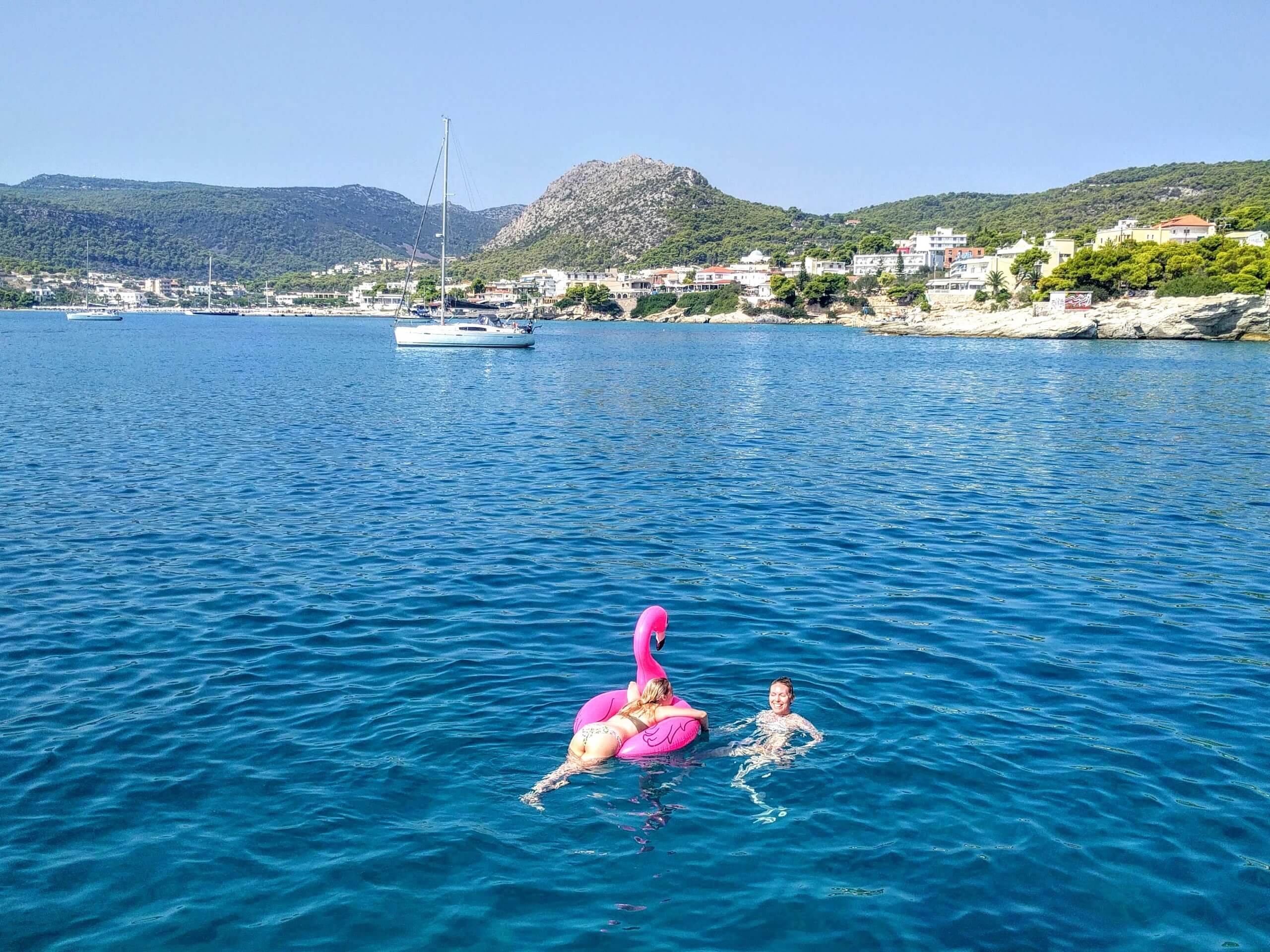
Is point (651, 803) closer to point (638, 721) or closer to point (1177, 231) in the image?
point (638, 721)

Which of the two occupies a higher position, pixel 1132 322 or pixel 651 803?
pixel 1132 322

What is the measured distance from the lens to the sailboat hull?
81.2 meters

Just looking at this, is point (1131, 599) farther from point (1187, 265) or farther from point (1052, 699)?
point (1187, 265)

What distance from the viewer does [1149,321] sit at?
100m

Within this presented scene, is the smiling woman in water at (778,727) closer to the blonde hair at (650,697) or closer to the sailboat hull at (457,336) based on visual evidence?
the blonde hair at (650,697)

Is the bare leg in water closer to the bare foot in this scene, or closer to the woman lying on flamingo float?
the woman lying on flamingo float

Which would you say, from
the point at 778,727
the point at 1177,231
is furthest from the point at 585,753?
the point at 1177,231

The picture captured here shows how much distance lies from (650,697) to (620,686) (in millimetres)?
1949

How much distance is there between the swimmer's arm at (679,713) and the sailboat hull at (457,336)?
73569 millimetres

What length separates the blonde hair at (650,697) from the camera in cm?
1016

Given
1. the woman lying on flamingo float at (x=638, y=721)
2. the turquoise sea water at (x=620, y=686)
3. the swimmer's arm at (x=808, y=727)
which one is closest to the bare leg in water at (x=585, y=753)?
the woman lying on flamingo float at (x=638, y=721)

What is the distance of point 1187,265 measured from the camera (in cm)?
11344

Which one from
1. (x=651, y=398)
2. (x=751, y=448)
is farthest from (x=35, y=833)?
(x=651, y=398)

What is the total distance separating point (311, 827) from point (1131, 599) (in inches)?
505
